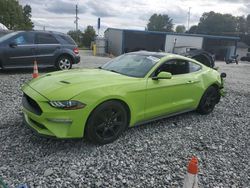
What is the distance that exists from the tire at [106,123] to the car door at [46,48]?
6.87 meters

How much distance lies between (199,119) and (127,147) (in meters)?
2.29

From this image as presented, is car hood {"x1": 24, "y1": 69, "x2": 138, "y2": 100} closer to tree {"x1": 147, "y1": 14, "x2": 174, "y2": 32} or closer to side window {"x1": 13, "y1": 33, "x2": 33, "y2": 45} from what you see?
side window {"x1": 13, "y1": 33, "x2": 33, "y2": 45}

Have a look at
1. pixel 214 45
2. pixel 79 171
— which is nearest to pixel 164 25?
pixel 214 45

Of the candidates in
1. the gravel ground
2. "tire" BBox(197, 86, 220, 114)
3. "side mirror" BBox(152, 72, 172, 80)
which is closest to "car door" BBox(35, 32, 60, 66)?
the gravel ground

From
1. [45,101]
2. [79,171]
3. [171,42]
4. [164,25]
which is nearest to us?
[79,171]

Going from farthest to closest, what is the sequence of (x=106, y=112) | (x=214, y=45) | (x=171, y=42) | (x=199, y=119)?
(x=214, y=45) < (x=171, y=42) < (x=199, y=119) < (x=106, y=112)

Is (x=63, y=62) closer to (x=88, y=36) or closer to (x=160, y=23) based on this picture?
(x=88, y=36)

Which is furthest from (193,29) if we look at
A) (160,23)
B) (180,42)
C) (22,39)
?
(22,39)

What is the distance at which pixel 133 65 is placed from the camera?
17.3 ft

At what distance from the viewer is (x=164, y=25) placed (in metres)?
114

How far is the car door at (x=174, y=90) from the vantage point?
4879mm

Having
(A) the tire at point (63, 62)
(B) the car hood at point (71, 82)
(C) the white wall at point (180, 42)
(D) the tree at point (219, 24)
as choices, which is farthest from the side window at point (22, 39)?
(D) the tree at point (219, 24)

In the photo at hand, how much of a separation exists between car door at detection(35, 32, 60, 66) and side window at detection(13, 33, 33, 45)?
29 centimetres

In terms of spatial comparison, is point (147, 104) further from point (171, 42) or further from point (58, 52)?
point (171, 42)
